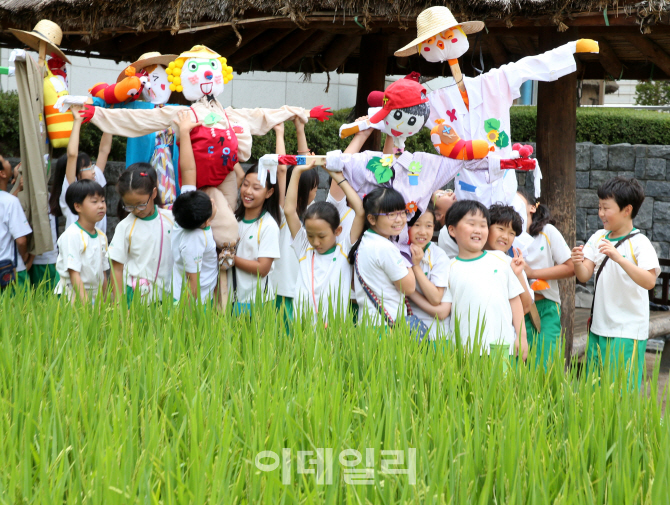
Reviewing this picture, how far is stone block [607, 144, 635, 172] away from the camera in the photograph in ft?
25.0

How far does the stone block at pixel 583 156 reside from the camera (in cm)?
780

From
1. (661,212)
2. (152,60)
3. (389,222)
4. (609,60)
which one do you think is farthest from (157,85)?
(661,212)

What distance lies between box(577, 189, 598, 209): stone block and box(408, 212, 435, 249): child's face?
4.98 meters

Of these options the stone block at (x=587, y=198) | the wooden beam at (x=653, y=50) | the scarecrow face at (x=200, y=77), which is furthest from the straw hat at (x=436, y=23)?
the stone block at (x=587, y=198)

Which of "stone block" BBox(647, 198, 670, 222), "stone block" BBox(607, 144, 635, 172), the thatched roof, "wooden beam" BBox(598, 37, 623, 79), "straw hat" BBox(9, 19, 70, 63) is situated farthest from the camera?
"stone block" BBox(607, 144, 635, 172)

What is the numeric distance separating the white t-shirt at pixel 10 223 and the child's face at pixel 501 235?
2640 mm

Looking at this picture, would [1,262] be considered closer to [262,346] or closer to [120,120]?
[120,120]

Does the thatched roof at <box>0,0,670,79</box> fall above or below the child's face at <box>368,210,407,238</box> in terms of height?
above

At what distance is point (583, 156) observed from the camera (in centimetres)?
782

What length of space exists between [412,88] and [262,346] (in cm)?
150

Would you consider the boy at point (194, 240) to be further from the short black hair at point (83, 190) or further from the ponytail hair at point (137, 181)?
the short black hair at point (83, 190)

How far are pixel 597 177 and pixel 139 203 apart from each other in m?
5.76

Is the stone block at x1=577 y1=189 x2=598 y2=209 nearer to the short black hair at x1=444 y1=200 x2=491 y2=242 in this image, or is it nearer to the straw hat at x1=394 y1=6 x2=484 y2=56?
the straw hat at x1=394 y1=6 x2=484 y2=56

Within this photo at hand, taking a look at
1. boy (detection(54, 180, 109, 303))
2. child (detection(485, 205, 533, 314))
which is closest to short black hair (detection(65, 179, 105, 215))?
boy (detection(54, 180, 109, 303))
